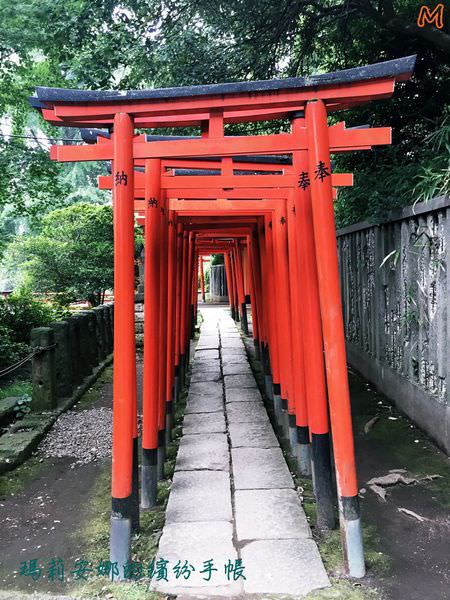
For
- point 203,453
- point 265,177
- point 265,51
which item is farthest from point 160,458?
point 265,51

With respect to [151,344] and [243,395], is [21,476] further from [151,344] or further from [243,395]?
[243,395]

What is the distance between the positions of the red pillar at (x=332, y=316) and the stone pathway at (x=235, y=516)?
408mm

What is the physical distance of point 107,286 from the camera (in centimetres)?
1464

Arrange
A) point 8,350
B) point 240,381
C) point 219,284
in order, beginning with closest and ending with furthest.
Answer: point 240,381, point 8,350, point 219,284

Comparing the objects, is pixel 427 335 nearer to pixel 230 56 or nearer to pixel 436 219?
pixel 436 219

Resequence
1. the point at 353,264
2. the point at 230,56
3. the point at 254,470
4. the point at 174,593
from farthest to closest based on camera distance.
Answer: the point at 353,264, the point at 230,56, the point at 254,470, the point at 174,593

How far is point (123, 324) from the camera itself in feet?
10.9

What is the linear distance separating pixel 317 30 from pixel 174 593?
7.70 metres

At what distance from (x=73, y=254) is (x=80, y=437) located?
961 centimetres

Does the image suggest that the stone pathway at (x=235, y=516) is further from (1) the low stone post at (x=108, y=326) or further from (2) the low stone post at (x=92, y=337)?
(1) the low stone post at (x=108, y=326)

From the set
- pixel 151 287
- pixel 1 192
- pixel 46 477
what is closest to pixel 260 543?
pixel 151 287

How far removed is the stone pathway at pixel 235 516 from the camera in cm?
289

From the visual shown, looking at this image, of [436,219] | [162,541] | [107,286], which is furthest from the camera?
[107,286]

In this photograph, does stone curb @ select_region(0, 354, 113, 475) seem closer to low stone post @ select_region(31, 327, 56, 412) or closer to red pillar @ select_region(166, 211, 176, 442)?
low stone post @ select_region(31, 327, 56, 412)
